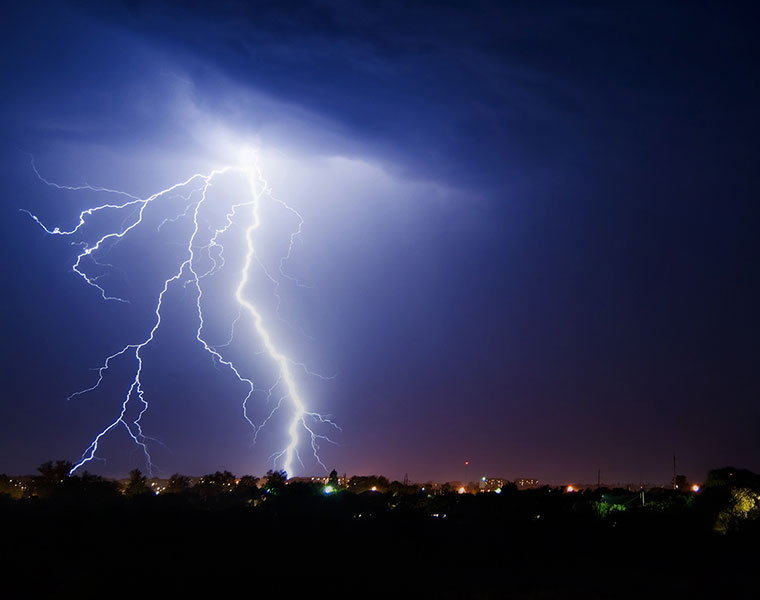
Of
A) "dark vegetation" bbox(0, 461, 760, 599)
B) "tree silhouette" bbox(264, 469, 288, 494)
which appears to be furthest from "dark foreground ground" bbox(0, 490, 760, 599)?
"tree silhouette" bbox(264, 469, 288, 494)

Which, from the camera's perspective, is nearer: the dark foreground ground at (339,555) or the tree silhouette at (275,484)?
the dark foreground ground at (339,555)

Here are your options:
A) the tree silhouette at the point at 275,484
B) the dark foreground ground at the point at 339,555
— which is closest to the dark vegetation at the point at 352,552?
the dark foreground ground at the point at 339,555

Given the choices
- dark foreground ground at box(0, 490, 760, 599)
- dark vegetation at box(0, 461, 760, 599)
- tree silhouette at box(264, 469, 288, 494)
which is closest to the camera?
dark foreground ground at box(0, 490, 760, 599)

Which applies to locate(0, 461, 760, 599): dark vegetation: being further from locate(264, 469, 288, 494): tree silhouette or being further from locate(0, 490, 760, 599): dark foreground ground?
locate(264, 469, 288, 494): tree silhouette

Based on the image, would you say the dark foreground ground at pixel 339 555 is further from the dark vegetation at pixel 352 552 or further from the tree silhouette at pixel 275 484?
the tree silhouette at pixel 275 484

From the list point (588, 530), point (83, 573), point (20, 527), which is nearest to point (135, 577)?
point (83, 573)

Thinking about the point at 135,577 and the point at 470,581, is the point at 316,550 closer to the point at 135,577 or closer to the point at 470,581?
the point at 470,581

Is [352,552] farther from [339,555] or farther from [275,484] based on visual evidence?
[275,484]
